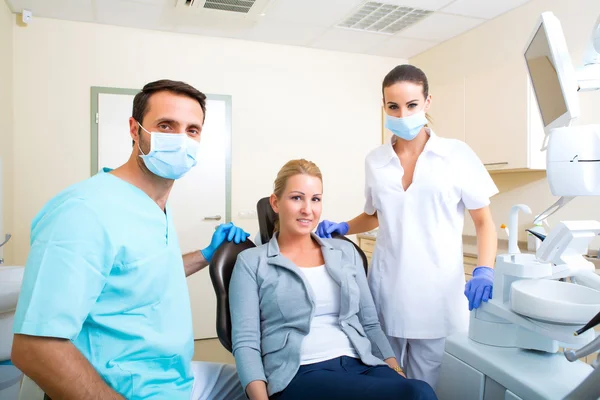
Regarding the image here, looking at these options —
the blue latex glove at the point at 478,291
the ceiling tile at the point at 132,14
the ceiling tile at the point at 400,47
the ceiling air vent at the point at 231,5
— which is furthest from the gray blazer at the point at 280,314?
the ceiling tile at the point at 400,47

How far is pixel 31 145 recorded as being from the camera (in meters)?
3.25

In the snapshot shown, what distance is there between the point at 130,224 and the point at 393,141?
41.5 inches

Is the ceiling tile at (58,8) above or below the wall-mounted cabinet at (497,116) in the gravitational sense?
above

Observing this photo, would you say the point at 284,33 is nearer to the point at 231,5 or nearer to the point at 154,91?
the point at 231,5

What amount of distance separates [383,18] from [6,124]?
2.79 metres

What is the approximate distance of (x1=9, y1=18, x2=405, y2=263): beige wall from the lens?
10.7 feet

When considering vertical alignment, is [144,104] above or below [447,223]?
above

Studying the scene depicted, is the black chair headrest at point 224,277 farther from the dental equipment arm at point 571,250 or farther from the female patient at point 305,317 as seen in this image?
the dental equipment arm at point 571,250

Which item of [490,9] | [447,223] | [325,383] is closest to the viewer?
[325,383]

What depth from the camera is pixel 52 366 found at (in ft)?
3.12

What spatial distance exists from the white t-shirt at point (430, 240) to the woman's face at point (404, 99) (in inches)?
5.6

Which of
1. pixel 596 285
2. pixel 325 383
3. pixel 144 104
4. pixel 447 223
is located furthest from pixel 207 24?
pixel 596 285

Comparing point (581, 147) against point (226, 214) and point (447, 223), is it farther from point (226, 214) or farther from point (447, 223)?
point (226, 214)

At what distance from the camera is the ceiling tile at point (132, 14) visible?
3.04 metres
